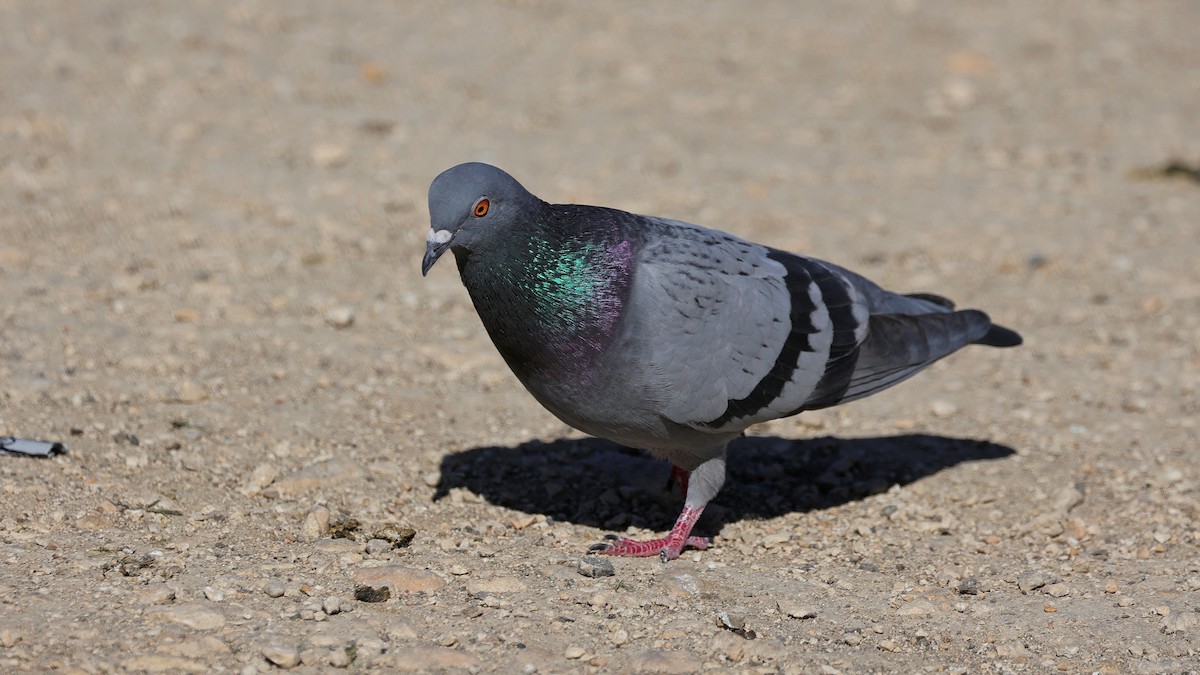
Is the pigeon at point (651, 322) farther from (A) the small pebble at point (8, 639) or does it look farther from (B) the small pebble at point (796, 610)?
(A) the small pebble at point (8, 639)

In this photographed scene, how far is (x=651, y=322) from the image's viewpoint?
15.6ft

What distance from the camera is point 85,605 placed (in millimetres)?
4133

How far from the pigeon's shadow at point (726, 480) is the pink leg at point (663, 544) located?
367 millimetres

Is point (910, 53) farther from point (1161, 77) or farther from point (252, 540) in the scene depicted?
point (252, 540)

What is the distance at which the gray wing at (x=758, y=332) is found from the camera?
4.82 metres

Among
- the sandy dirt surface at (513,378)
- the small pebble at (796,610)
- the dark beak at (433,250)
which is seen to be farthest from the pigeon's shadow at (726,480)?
the dark beak at (433,250)

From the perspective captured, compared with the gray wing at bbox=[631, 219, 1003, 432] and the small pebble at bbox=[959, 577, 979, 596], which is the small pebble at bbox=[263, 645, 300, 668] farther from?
the small pebble at bbox=[959, 577, 979, 596]

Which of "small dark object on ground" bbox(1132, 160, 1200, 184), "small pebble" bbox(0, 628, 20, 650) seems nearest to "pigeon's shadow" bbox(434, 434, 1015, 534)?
"small pebble" bbox(0, 628, 20, 650)

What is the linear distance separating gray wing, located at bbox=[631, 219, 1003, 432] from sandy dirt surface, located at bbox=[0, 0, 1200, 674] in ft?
2.05

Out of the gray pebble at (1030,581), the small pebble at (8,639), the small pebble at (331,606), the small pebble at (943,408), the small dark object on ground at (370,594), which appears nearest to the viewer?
the small pebble at (8,639)

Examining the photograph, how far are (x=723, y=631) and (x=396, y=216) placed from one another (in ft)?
15.3

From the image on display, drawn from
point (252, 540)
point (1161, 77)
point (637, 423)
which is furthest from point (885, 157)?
point (252, 540)

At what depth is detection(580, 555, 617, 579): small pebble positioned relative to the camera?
4.77 metres

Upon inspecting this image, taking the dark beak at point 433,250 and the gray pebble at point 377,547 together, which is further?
the gray pebble at point 377,547
